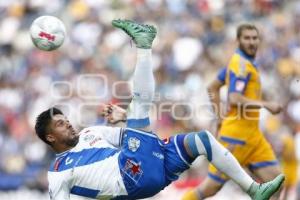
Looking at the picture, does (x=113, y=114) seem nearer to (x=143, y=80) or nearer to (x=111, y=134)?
(x=111, y=134)

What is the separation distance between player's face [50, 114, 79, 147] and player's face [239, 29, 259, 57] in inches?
110

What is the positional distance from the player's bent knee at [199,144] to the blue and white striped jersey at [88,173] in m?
0.78

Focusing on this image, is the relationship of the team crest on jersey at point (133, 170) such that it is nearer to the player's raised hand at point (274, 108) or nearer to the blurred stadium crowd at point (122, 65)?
the player's raised hand at point (274, 108)

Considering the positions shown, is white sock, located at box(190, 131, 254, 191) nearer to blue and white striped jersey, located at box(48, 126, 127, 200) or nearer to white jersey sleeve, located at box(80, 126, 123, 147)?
blue and white striped jersey, located at box(48, 126, 127, 200)

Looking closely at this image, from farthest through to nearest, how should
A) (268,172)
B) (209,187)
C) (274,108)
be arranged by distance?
1. (209,187)
2. (268,172)
3. (274,108)

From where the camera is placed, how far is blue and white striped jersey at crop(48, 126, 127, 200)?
1009cm

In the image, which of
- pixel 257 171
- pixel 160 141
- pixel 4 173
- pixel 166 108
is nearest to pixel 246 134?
pixel 257 171

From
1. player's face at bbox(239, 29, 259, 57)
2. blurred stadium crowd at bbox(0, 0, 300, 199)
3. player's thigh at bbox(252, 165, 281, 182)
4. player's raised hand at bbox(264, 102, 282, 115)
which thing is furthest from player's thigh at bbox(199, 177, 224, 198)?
blurred stadium crowd at bbox(0, 0, 300, 199)

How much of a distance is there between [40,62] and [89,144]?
33.1ft

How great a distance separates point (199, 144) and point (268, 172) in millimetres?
2374

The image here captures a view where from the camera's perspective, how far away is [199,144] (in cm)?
995

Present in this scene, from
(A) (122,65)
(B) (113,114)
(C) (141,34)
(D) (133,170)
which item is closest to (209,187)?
(B) (113,114)

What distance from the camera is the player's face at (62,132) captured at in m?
10.3

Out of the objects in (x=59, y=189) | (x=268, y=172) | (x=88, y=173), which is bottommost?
(x=268, y=172)
